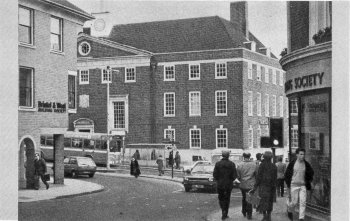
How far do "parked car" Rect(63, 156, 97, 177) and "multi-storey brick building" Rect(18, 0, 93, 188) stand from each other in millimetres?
8187

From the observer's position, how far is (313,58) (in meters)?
13.4

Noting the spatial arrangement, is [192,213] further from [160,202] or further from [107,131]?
[107,131]

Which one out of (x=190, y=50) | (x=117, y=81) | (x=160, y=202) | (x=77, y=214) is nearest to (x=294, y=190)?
(x=77, y=214)

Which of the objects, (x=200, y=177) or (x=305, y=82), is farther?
(x=200, y=177)

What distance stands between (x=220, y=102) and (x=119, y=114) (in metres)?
3.67

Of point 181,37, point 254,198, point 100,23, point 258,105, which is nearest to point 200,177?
point 258,105

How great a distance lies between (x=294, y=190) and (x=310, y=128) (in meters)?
1.83

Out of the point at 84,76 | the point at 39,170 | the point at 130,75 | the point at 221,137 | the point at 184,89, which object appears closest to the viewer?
the point at 130,75

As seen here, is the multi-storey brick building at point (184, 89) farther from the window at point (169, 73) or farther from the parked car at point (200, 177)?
the parked car at point (200, 177)

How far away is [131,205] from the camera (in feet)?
54.8

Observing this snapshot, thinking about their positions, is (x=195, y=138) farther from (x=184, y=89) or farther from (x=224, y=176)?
(x=224, y=176)

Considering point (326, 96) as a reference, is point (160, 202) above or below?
below

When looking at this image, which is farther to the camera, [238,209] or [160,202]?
[160,202]
